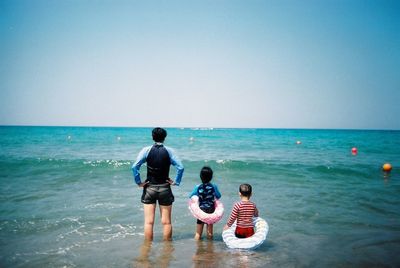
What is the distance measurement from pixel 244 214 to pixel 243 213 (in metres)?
0.03

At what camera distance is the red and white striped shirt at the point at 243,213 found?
5.03 meters

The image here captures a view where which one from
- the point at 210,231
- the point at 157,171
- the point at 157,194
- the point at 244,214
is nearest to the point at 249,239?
the point at 244,214

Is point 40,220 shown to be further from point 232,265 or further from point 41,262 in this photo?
point 232,265

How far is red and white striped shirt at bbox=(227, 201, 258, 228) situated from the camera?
503cm

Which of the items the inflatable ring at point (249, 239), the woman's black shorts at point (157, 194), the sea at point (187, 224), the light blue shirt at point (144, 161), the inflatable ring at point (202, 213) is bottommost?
the sea at point (187, 224)

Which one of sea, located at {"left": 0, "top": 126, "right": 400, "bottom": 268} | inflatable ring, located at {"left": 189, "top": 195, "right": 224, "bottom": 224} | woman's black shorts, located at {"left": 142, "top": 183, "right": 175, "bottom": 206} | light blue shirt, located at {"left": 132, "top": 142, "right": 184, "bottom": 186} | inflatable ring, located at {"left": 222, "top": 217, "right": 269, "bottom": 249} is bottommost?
sea, located at {"left": 0, "top": 126, "right": 400, "bottom": 268}

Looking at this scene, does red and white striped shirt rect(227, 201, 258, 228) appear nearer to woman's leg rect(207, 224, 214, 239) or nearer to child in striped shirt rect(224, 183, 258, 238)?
child in striped shirt rect(224, 183, 258, 238)

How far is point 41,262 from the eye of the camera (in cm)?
474

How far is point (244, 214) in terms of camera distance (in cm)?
505

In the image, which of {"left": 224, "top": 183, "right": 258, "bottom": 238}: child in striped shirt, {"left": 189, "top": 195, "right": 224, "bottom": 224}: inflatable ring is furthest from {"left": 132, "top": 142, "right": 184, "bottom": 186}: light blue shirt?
{"left": 224, "top": 183, "right": 258, "bottom": 238}: child in striped shirt

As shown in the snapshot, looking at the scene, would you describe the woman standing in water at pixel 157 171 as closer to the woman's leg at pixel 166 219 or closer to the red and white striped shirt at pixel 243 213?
the woman's leg at pixel 166 219

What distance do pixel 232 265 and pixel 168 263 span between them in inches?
42.0

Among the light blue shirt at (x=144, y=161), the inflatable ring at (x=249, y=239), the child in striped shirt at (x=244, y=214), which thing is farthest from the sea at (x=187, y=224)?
the light blue shirt at (x=144, y=161)

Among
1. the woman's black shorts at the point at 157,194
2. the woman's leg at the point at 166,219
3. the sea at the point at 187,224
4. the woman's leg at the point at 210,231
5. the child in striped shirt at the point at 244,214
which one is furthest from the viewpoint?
the woman's leg at the point at 210,231
